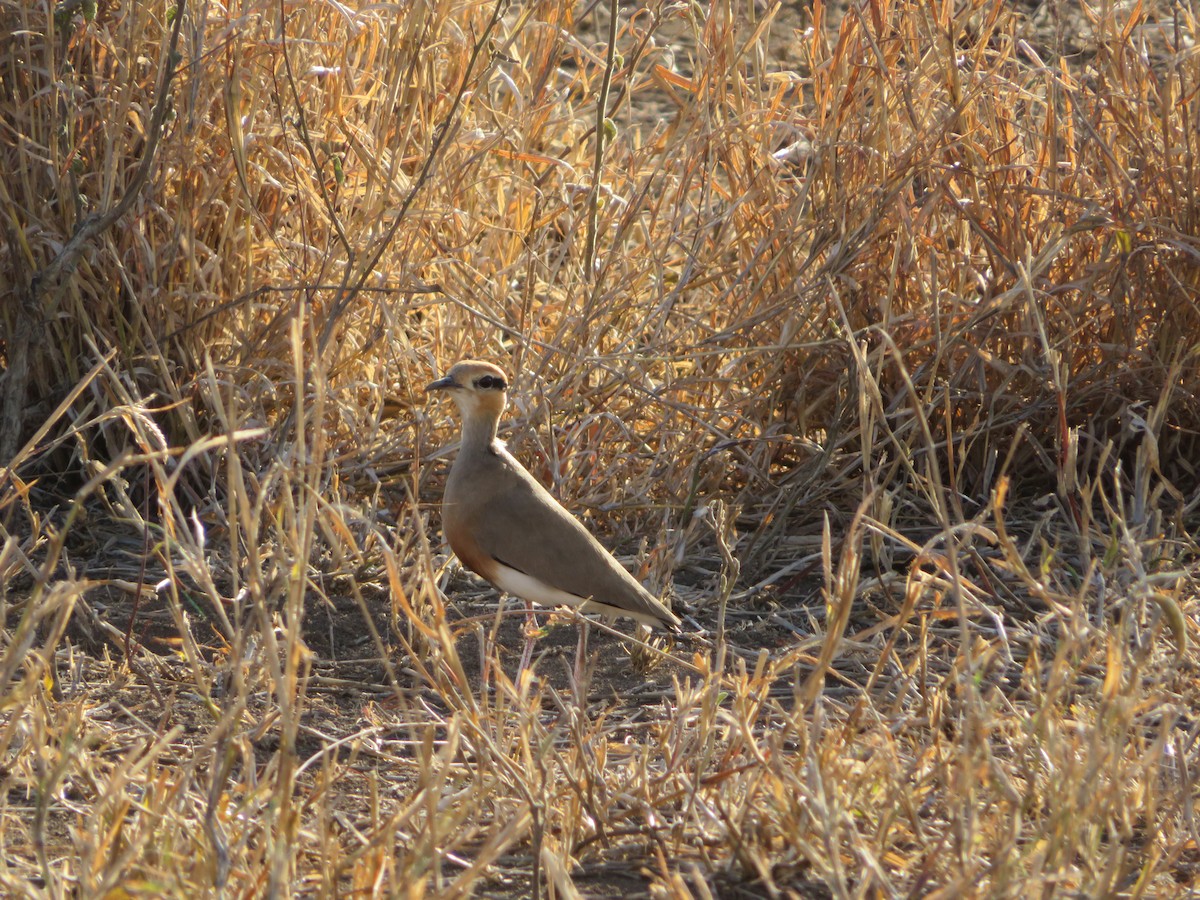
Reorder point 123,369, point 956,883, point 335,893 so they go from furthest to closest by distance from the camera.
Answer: point 123,369
point 335,893
point 956,883

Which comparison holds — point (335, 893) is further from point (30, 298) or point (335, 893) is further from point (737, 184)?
point (737, 184)

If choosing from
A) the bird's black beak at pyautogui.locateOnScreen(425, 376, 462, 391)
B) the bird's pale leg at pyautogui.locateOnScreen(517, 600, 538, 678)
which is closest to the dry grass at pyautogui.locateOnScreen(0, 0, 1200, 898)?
the bird's pale leg at pyautogui.locateOnScreen(517, 600, 538, 678)

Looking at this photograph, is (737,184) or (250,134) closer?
(250,134)

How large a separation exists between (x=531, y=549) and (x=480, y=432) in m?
0.40

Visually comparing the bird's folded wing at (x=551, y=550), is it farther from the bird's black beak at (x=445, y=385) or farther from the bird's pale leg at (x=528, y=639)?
the bird's black beak at (x=445, y=385)

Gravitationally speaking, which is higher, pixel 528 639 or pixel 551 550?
pixel 551 550

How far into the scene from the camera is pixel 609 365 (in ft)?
14.2

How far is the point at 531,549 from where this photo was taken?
12.0 ft

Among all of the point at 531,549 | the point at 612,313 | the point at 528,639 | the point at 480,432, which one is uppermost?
the point at 612,313

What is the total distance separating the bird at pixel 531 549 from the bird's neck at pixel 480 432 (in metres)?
0.06

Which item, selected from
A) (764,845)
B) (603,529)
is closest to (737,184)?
(603,529)

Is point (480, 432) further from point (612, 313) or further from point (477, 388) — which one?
point (612, 313)

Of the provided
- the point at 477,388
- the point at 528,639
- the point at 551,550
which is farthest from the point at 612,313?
the point at 528,639

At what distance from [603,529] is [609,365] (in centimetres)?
45
